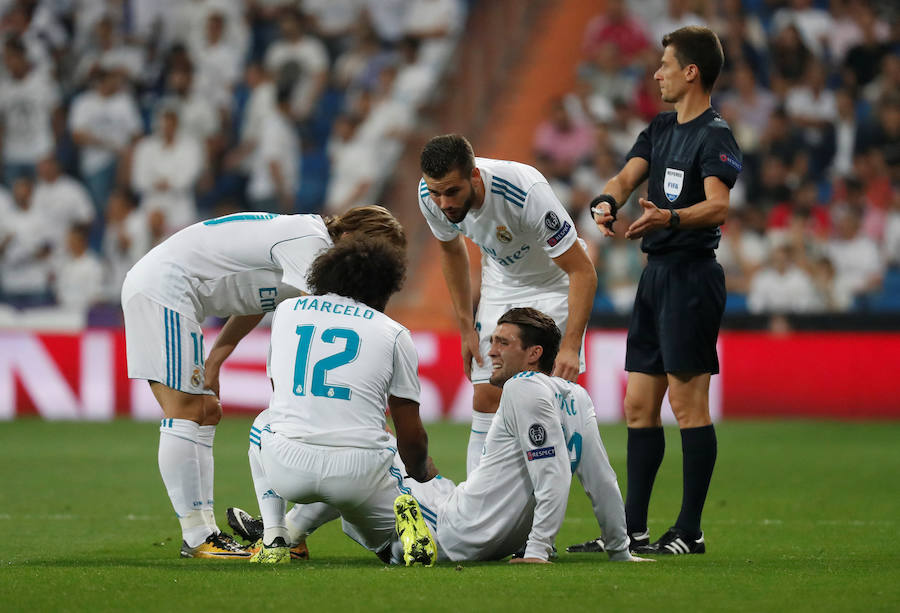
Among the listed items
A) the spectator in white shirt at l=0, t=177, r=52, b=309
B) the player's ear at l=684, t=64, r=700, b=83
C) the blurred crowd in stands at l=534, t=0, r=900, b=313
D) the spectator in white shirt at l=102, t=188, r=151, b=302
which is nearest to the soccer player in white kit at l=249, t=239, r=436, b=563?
the player's ear at l=684, t=64, r=700, b=83

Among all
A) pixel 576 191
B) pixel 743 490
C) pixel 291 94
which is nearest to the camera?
pixel 743 490

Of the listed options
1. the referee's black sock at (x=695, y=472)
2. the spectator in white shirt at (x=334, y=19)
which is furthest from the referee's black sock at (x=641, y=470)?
the spectator in white shirt at (x=334, y=19)

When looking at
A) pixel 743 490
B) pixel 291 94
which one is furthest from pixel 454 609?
pixel 291 94

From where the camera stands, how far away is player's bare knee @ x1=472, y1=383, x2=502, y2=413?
20.5 ft

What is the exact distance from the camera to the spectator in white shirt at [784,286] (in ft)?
44.2

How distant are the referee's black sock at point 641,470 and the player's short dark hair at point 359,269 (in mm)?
1523

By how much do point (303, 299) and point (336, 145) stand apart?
11.2m

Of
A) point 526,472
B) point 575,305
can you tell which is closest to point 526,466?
point 526,472

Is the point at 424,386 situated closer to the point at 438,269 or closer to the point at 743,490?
the point at 438,269

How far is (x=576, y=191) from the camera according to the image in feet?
47.4

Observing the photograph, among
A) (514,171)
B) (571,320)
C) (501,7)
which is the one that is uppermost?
(501,7)

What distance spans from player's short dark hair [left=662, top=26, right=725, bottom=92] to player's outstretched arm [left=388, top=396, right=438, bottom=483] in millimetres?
2043

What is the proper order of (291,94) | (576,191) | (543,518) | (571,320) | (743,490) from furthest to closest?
(291,94)
(576,191)
(743,490)
(571,320)
(543,518)

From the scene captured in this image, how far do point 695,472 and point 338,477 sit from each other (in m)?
1.72
